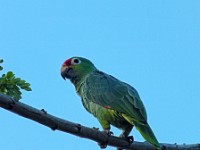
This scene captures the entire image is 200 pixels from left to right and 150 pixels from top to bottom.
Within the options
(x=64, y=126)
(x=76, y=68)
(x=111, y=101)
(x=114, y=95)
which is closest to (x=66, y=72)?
(x=76, y=68)

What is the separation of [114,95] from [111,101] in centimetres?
17

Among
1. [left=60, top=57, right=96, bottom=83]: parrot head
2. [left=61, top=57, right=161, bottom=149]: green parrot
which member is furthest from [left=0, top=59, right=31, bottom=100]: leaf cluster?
[left=60, top=57, right=96, bottom=83]: parrot head

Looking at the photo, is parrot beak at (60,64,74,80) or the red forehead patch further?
the red forehead patch

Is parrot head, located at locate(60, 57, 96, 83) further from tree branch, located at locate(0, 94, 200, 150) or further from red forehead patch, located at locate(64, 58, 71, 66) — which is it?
tree branch, located at locate(0, 94, 200, 150)

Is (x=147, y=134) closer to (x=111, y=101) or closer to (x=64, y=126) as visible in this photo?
(x=111, y=101)

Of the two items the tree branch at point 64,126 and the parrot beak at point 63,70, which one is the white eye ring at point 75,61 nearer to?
the parrot beak at point 63,70

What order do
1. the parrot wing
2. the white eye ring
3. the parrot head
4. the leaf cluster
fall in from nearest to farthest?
the leaf cluster → the parrot wing → the parrot head → the white eye ring

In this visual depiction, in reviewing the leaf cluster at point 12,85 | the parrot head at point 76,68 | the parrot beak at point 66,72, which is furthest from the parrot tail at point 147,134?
the parrot beak at point 66,72

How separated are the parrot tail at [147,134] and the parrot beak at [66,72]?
7.53 ft

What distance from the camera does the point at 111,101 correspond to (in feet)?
16.4

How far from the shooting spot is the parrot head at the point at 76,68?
6295mm

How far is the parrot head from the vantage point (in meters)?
6.29

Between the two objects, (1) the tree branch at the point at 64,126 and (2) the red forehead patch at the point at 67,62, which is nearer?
(1) the tree branch at the point at 64,126

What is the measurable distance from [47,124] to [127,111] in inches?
72.5
